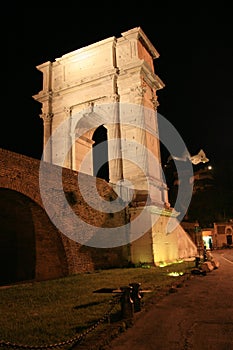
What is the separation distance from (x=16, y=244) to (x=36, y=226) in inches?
50.8

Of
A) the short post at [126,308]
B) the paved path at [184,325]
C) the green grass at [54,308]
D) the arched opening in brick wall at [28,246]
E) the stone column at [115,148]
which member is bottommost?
the paved path at [184,325]

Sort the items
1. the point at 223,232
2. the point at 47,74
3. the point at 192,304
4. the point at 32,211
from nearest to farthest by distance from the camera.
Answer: the point at 192,304
the point at 32,211
the point at 47,74
the point at 223,232

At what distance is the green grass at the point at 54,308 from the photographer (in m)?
4.93

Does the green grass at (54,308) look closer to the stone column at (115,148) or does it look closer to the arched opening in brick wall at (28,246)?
the arched opening in brick wall at (28,246)

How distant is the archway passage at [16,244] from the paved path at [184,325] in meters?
6.16

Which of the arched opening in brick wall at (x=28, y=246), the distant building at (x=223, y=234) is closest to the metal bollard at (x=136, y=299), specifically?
the arched opening in brick wall at (x=28, y=246)

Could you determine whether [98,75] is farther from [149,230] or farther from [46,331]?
[46,331]

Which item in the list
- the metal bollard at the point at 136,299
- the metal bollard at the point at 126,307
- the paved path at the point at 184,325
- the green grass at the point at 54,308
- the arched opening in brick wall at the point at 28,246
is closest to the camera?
the paved path at the point at 184,325

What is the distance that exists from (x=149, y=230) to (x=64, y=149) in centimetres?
810

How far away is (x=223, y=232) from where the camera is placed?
155 feet

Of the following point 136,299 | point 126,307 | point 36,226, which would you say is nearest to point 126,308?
point 126,307

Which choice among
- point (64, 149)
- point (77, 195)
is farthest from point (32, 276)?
point (64, 149)

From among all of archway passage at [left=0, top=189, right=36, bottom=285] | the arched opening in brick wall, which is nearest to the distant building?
the arched opening in brick wall

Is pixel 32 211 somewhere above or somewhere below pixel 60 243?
above
